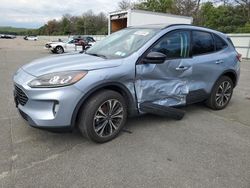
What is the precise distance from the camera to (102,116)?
138 inches

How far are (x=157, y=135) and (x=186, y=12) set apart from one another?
136 ft

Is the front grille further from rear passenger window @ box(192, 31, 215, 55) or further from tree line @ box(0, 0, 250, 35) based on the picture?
tree line @ box(0, 0, 250, 35)

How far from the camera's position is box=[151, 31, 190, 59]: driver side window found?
13.2 feet

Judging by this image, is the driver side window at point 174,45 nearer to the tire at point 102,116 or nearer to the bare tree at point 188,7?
the tire at point 102,116

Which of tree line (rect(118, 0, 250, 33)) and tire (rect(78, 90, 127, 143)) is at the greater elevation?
tree line (rect(118, 0, 250, 33))

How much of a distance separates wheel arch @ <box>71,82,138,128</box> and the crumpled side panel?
14 centimetres

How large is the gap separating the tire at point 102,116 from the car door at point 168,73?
38 centimetres

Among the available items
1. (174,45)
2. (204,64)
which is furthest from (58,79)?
(204,64)

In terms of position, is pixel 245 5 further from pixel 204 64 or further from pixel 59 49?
pixel 204 64

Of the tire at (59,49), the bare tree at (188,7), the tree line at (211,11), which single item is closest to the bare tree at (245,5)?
the tree line at (211,11)

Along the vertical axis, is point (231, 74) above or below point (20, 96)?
above

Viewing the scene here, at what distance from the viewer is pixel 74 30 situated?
3258 inches

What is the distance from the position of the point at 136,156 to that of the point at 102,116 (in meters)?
0.72

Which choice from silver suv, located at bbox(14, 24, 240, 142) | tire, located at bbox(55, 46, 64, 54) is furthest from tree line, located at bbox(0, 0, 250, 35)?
silver suv, located at bbox(14, 24, 240, 142)
